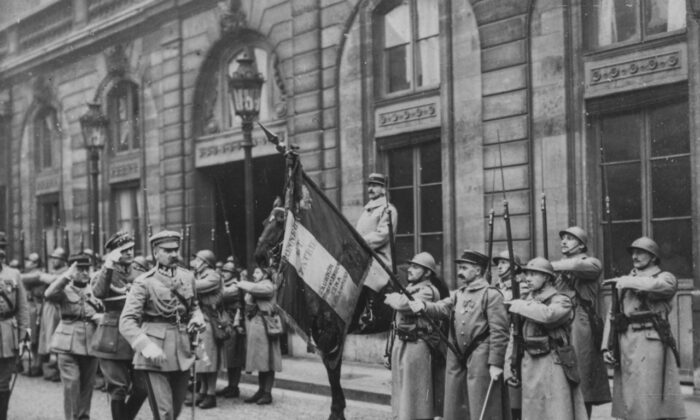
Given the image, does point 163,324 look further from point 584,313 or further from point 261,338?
point 261,338

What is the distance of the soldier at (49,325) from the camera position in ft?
48.0

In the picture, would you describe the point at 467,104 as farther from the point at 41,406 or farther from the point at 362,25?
the point at 41,406

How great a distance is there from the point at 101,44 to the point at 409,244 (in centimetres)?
1254

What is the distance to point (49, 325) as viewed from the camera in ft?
48.1

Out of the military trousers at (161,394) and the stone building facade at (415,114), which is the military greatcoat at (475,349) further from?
the military trousers at (161,394)

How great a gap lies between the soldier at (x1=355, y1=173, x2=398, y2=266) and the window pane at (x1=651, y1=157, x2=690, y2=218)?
3.81 metres

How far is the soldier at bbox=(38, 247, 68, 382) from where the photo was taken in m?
14.6

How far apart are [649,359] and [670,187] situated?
4301 mm

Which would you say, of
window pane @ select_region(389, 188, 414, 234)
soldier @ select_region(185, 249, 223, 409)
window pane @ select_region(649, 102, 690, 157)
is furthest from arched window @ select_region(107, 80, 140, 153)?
window pane @ select_region(649, 102, 690, 157)

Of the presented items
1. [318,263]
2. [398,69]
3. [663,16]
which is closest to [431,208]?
[398,69]

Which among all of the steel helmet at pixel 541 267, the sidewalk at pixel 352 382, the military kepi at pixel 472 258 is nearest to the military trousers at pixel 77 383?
the sidewalk at pixel 352 382

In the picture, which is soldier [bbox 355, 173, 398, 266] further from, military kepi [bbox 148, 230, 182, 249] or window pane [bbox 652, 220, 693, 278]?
window pane [bbox 652, 220, 693, 278]

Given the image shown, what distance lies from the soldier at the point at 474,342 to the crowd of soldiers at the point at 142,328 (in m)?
2.22

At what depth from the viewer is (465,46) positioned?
14.4 metres
